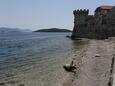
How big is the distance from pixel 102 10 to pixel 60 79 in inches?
2956

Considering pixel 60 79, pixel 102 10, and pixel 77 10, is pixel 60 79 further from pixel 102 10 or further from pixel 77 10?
pixel 102 10

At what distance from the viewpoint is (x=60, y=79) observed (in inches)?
676

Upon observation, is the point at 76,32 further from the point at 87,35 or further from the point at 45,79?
the point at 45,79

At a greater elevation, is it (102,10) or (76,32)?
(102,10)

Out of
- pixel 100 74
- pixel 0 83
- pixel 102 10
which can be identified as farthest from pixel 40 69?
pixel 102 10

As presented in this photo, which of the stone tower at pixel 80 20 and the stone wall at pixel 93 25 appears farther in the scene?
the stone tower at pixel 80 20

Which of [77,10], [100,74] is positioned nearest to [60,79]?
[100,74]

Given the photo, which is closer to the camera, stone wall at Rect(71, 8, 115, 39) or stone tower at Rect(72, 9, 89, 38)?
stone wall at Rect(71, 8, 115, 39)

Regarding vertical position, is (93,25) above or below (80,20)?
below

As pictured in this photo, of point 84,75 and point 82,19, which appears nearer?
point 84,75

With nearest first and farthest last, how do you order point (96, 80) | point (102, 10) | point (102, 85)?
point (102, 85)
point (96, 80)
point (102, 10)

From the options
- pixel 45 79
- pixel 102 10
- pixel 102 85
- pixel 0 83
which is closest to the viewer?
pixel 102 85

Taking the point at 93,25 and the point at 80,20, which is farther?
the point at 80,20

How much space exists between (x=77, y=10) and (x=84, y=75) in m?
61.0
